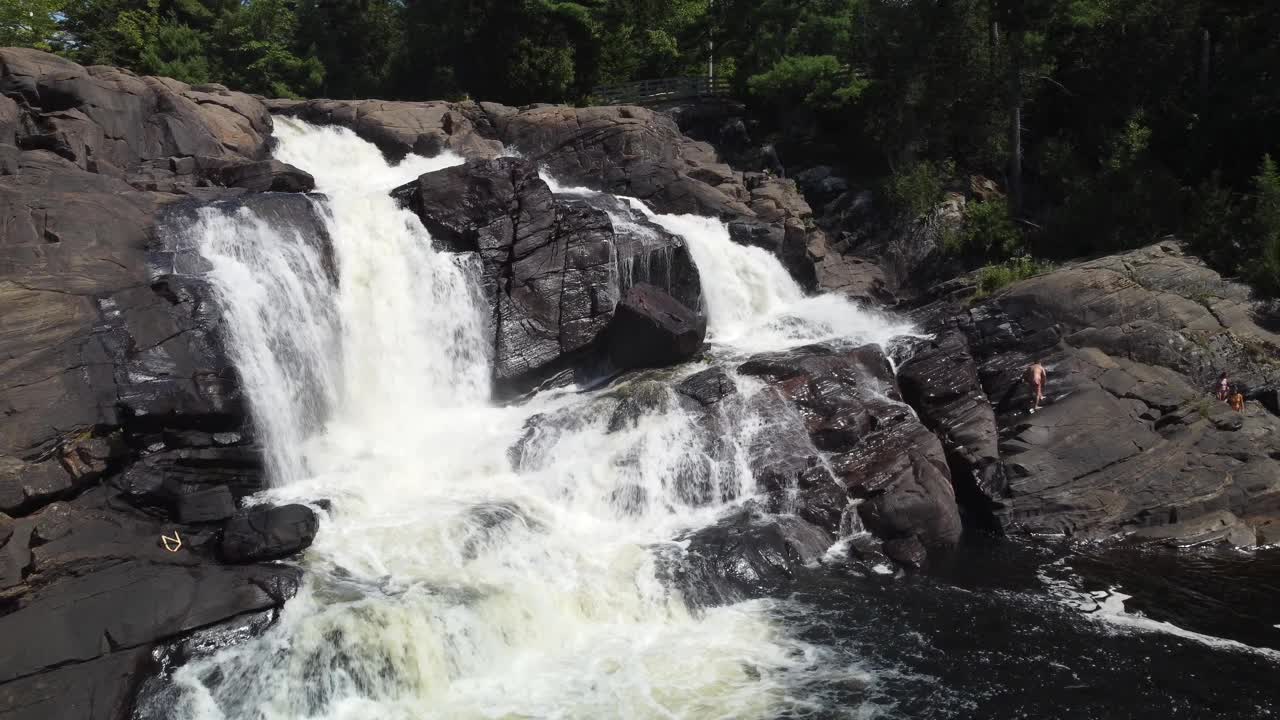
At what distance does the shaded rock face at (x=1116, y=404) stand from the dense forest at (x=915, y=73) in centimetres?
283

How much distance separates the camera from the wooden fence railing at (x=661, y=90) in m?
38.0

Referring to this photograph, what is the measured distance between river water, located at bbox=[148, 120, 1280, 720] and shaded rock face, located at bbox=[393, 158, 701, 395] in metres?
0.67

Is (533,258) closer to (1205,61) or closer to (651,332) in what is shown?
(651,332)

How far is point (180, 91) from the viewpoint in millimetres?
24453

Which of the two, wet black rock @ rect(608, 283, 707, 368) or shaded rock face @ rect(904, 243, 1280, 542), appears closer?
shaded rock face @ rect(904, 243, 1280, 542)

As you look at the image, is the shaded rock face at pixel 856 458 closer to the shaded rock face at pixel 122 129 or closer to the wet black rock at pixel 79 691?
the wet black rock at pixel 79 691

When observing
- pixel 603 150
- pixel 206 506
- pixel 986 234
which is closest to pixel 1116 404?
pixel 986 234

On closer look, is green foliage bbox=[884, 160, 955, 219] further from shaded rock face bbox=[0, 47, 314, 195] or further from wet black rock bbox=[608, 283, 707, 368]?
shaded rock face bbox=[0, 47, 314, 195]

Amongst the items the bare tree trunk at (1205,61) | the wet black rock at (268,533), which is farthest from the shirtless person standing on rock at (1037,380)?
the bare tree trunk at (1205,61)

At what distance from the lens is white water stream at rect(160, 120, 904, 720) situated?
11461 millimetres

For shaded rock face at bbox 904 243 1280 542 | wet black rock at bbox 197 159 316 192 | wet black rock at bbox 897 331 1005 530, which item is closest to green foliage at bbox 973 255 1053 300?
shaded rock face at bbox 904 243 1280 542

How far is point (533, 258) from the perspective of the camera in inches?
843

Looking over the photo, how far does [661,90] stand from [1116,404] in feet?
84.0

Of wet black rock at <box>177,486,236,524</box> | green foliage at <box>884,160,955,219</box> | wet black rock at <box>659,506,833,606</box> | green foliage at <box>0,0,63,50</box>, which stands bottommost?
wet black rock at <box>659,506,833,606</box>
